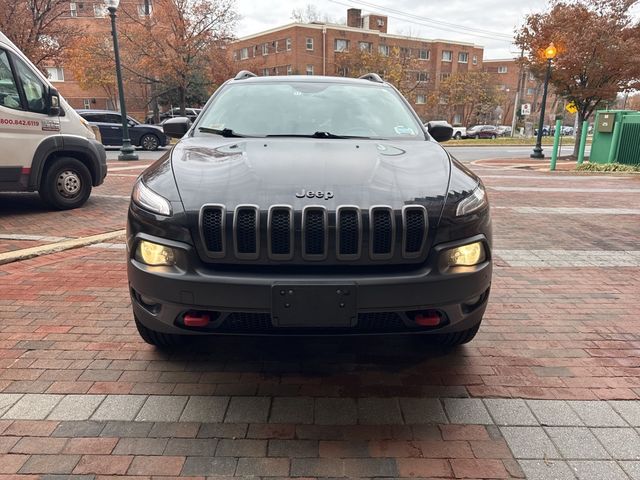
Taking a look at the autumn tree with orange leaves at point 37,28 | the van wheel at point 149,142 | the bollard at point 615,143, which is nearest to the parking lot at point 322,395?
the bollard at point 615,143

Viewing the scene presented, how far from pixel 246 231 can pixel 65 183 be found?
6.19 metres

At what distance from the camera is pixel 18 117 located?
652 centimetres

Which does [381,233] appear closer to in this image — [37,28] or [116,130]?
[37,28]

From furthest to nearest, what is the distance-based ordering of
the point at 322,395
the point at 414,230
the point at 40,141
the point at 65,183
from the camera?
1. the point at 65,183
2. the point at 40,141
3. the point at 322,395
4. the point at 414,230

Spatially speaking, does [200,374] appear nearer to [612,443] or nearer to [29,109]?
[612,443]

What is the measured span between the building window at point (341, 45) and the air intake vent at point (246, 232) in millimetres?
54015

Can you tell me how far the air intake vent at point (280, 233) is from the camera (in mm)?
2295

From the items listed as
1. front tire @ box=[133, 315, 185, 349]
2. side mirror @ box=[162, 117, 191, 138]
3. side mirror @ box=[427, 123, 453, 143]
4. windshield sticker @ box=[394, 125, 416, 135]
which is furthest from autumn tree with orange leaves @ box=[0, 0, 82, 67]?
front tire @ box=[133, 315, 185, 349]

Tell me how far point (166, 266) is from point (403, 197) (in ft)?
4.01

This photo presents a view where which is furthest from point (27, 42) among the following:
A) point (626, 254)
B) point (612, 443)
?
point (612, 443)

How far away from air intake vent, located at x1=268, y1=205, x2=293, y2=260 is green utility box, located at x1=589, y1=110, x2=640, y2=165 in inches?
614

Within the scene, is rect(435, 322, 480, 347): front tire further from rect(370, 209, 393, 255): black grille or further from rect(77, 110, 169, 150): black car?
rect(77, 110, 169, 150): black car

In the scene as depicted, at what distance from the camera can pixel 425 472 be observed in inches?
86.0

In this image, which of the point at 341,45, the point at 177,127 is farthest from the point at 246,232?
the point at 341,45
